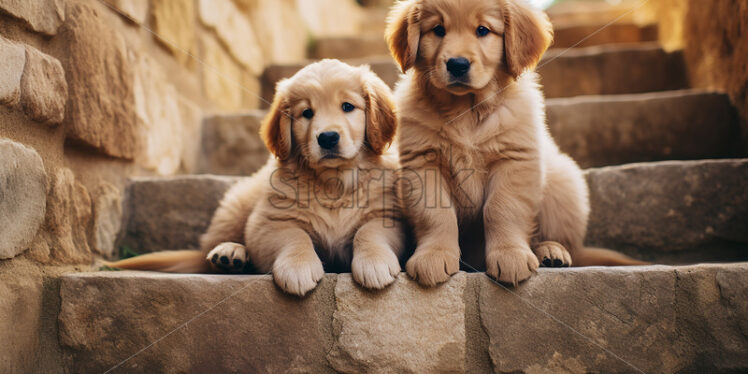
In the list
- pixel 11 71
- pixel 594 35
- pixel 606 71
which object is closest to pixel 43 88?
pixel 11 71

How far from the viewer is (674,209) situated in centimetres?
219

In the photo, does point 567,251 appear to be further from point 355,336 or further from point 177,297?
point 177,297

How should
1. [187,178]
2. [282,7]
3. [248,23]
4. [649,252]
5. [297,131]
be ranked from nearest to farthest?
[297,131], [649,252], [187,178], [248,23], [282,7]

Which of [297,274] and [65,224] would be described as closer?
[297,274]

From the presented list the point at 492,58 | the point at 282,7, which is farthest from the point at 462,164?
the point at 282,7

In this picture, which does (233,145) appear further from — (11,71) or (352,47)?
(352,47)

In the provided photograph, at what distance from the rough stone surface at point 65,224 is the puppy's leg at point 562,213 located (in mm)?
1645

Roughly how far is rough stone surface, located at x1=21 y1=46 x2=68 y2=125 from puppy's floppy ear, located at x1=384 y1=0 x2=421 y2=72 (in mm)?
1185

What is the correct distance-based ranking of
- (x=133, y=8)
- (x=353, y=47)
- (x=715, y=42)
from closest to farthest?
1. (x=133, y=8)
2. (x=715, y=42)
3. (x=353, y=47)

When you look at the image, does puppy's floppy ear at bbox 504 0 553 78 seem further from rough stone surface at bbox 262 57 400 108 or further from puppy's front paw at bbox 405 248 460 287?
rough stone surface at bbox 262 57 400 108

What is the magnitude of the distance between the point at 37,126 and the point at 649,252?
7.70 feet

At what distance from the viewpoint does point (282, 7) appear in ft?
14.5

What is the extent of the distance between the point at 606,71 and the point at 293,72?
2143 millimetres

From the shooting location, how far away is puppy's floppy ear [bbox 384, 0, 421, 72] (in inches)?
77.4
